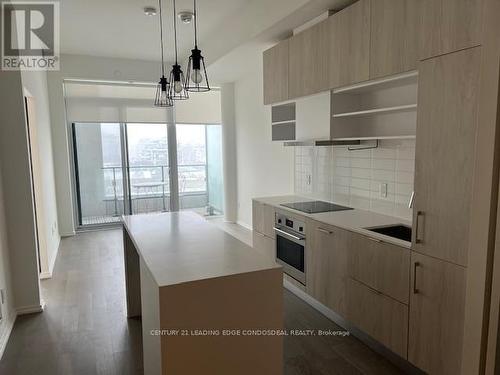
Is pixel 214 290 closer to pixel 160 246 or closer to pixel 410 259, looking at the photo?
pixel 160 246


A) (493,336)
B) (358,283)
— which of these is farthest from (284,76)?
(493,336)

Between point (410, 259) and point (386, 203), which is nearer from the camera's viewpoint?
point (410, 259)

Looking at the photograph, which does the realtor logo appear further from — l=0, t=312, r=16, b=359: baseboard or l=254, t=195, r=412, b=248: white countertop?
l=254, t=195, r=412, b=248: white countertop

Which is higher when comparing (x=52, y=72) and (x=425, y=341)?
(x=52, y=72)

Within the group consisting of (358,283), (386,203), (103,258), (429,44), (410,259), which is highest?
(429,44)

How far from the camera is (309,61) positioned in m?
3.34

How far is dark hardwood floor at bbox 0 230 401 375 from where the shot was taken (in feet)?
8.20

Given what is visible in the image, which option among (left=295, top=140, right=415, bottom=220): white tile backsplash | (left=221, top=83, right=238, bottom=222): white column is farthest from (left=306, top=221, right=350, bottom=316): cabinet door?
(left=221, top=83, right=238, bottom=222): white column

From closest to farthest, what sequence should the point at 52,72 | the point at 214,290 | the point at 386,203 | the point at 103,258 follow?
the point at 214,290
the point at 386,203
the point at 103,258
the point at 52,72

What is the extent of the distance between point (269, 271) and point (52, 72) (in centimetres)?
563

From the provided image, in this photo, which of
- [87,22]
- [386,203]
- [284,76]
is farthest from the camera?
[87,22]

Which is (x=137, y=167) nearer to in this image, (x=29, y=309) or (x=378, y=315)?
(x=29, y=309)

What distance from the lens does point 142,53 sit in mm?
5852

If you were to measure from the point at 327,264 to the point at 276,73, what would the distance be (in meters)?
2.11
